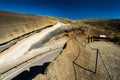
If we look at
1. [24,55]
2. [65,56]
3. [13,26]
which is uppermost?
[13,26]

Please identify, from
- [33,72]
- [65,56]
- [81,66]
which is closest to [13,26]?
[33,72]

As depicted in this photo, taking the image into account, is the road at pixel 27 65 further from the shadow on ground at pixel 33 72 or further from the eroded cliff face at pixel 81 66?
the eroded cliff face at pixel 81 66

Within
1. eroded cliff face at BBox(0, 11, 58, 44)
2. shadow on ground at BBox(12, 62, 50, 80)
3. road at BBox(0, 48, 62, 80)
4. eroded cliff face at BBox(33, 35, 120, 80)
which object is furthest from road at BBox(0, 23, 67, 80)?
eroded cliff face at BBox(33, 35, 120, 80)

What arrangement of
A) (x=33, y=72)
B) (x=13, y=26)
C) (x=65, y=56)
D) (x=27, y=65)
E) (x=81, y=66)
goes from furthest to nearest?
(x=65, y=56) < (x=81, y=66) < (x=33, y=72) < (x=13, y=26) < (x=27, y=65)

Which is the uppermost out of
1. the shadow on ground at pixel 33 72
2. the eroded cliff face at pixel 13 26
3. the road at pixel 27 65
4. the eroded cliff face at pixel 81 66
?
the eroded cliff face at pixel 13 26

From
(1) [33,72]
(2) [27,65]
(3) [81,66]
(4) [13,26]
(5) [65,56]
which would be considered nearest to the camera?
(2) [27,65]

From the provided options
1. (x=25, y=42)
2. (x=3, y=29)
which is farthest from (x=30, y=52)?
(x=3, y=29)

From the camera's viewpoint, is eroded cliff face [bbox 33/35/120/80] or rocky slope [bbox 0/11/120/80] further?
eroded cliff face [bbox 33/35/120/80]

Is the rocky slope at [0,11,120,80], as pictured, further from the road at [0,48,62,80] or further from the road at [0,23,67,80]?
the road at [0,48,62,80]

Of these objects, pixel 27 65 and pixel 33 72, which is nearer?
pixel 27 65

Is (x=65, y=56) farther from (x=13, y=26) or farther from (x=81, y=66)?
(x=13, y=26)

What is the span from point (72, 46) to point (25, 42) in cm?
392

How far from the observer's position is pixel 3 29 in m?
3.92

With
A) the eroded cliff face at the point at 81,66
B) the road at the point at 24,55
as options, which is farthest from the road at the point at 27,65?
the eroded cliff face at the point at 81,66
